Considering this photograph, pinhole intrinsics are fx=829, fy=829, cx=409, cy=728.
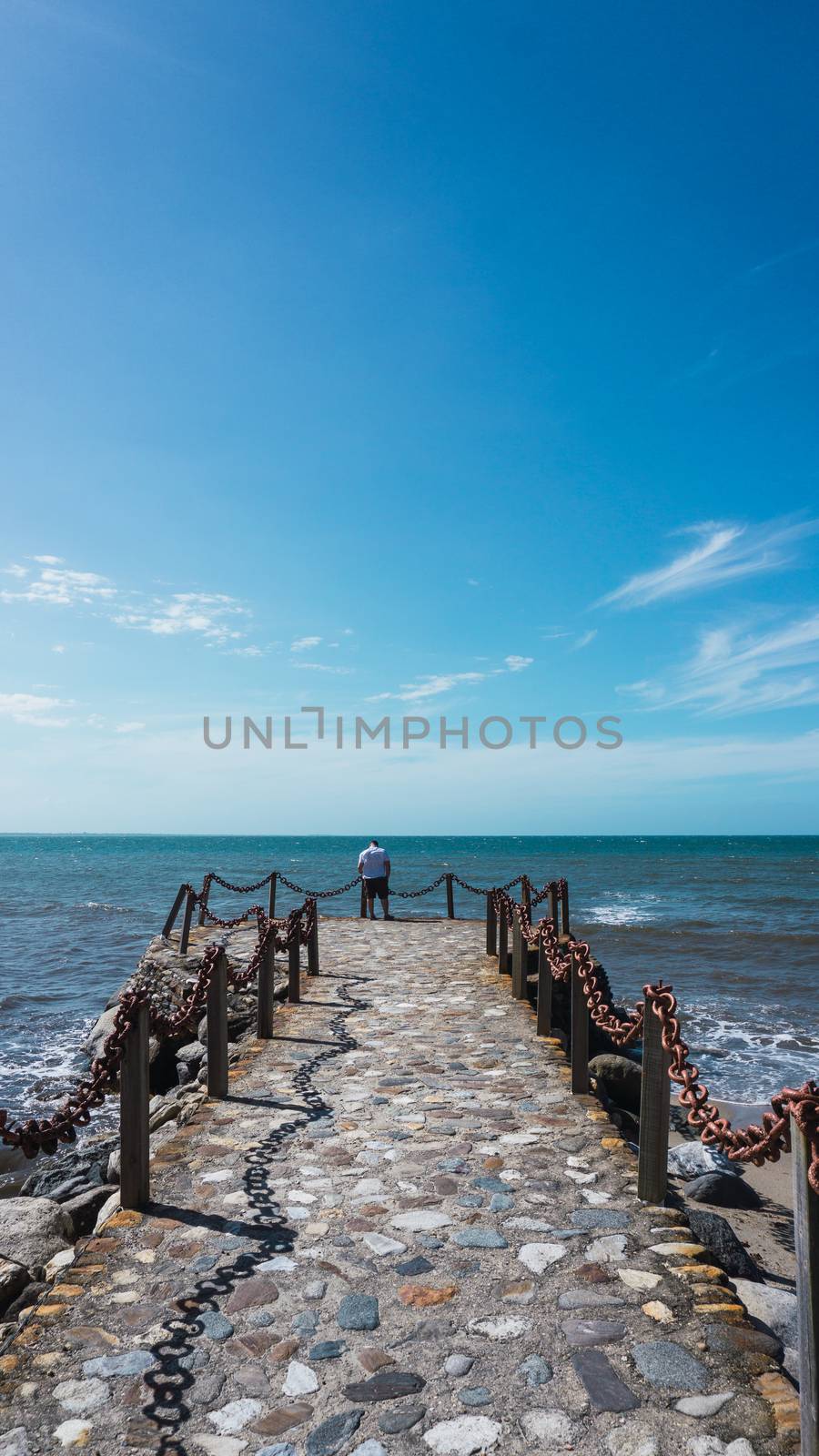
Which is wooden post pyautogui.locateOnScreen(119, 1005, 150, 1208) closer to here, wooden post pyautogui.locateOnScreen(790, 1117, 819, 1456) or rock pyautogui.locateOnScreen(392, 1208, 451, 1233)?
rock pyautogui.locateOnScreen(392, 1208, 451, 1233)

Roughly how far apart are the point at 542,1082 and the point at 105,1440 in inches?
188

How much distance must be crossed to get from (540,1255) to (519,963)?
21.3 ft

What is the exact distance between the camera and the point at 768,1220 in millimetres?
8297

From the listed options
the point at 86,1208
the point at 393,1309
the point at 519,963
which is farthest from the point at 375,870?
the point at 393,1309

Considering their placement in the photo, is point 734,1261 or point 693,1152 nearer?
point 734,1261

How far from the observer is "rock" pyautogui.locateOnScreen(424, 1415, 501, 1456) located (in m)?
2.88

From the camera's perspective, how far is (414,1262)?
13.6ft

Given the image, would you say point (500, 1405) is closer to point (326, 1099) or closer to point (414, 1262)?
point (414, 1262)

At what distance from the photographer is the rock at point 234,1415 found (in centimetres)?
299

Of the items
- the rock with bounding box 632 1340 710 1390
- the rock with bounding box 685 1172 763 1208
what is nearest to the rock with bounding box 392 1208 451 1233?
the rock with bounding box 632 1340 710 1390

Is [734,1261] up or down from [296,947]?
down

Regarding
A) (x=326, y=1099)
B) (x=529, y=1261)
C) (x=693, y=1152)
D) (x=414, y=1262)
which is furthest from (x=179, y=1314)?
(x=693, y=1152)

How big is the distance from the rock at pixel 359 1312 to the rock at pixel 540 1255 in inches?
32.0

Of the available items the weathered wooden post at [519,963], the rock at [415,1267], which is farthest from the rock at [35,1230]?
the weathered wooden post at [519,963]
